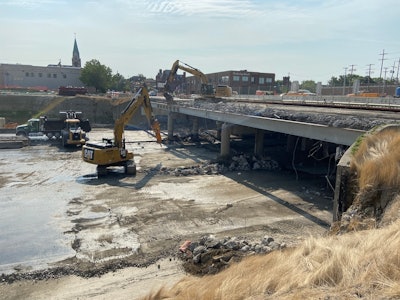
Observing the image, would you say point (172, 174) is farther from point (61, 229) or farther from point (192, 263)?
point (192, 263)

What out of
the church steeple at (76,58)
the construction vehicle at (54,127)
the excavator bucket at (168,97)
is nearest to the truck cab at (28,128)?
the construction vehicle at (54,127)

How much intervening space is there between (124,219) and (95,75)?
71229 millimetres

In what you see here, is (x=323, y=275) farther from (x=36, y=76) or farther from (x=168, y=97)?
(x=36, y=76)

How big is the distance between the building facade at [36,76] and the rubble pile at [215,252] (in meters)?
86.2

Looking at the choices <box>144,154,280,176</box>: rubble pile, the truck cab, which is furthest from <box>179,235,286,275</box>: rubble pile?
the truck cab

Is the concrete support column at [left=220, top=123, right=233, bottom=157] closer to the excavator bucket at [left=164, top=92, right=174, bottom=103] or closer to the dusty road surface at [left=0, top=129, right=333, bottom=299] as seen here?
the dusty road surface at [left=0, top=129, right=333, bottom=299]

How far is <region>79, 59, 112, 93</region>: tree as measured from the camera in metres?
79.2

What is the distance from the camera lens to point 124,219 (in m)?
14.6

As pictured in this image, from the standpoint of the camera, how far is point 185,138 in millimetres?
38406

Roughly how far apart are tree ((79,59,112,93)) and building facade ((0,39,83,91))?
1219cm

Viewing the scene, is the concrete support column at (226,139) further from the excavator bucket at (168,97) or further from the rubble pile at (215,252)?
the rubble pile at (215,252)

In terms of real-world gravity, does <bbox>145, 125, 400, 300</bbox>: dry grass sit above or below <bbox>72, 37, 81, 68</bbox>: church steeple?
below

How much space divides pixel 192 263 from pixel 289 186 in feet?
38.5

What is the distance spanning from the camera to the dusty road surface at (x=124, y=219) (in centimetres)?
1009
